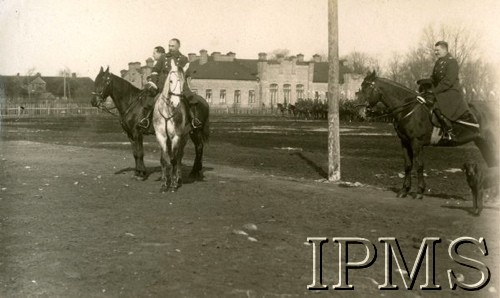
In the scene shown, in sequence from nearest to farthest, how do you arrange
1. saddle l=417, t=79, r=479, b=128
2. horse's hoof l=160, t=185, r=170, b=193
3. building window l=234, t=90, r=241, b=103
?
1. saddle l=417, t=79, r=479, b=128
2. horse's hoof l=160, t=185, r=170, b=193
3. building window l=234, t=90, r=241, b=103

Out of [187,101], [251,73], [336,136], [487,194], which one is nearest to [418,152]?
[487,194]

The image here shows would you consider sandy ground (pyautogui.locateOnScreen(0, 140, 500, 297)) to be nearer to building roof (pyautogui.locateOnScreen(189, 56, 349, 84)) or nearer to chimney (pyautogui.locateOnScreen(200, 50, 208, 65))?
building roof (pyautogui.locateOnScreen(189, 56, 349, 84))

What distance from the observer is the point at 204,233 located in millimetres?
8297

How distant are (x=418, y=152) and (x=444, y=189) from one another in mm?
1775

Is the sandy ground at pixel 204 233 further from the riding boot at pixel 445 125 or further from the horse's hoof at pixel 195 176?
the riding boot at pixel 445 125

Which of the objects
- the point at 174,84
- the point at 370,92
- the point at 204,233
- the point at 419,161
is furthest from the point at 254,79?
the point at 204,233

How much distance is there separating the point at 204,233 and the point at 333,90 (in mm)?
7245

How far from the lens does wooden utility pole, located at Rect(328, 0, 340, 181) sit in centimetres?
1425

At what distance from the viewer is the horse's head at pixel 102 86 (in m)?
14.2

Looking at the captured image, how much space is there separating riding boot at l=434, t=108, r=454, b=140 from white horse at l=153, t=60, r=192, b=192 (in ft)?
16.1

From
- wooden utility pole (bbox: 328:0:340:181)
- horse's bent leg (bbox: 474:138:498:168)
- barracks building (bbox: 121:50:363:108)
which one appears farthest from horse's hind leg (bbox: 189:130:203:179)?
barracks building (bbox: 121:50:363:108)

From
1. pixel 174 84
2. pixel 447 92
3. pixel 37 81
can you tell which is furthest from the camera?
pixel 37 81

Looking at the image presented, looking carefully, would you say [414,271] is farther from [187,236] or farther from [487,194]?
[487,194]

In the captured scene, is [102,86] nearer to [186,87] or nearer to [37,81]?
[186,87]
